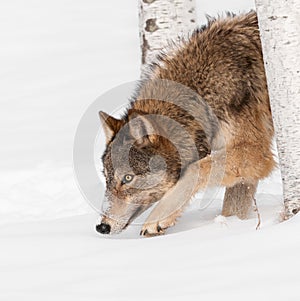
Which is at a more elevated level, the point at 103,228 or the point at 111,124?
the point at 111,124

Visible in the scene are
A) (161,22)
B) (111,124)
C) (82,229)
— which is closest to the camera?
(111,124)

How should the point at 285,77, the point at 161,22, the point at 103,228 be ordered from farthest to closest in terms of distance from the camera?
1. the point at 161,22
2. the point at 103,228
3. the point at 285,77

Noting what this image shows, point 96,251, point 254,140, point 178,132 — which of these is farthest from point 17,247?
point 254,140

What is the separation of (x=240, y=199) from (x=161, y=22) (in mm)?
2054

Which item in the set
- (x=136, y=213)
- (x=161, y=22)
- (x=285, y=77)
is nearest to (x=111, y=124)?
(x=136, y=213)

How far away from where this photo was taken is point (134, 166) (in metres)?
5.18

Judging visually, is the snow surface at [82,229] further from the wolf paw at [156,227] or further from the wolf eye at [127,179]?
the wolf eye at [127,179]

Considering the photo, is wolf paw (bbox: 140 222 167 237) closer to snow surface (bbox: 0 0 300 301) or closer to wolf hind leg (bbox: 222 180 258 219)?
snow surface (bbox: 0 0 300 301)

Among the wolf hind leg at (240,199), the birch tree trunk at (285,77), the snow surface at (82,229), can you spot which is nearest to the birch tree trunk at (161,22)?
the snow surface at (82,229)

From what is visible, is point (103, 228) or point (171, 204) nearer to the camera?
point (103, 228)

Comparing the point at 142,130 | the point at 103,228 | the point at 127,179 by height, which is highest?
the point at 142,130

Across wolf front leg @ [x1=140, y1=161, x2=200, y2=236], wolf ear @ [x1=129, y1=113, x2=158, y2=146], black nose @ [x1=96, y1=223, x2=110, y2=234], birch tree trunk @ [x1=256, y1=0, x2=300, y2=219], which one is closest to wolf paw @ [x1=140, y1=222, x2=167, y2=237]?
wolf front leg @ [x1=140, y1=161, x2=200, y2=236]

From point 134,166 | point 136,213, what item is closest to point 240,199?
point 136,213

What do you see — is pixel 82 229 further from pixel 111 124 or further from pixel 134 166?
pixel 111 124
